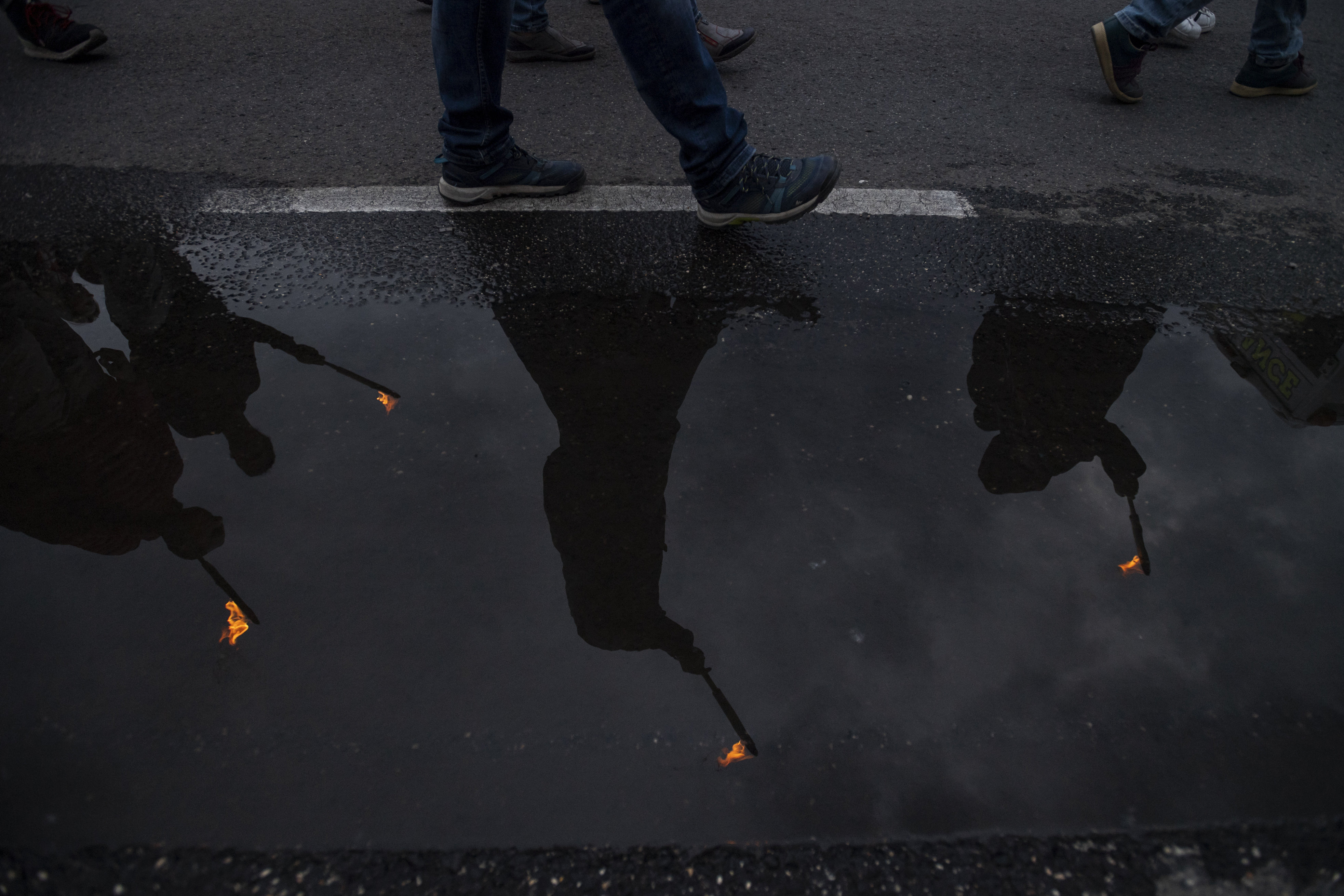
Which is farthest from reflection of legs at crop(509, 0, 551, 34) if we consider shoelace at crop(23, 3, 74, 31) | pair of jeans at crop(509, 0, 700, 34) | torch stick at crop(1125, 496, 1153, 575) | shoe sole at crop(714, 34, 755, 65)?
torch stick at crop(1125, 496, 1153, 575)

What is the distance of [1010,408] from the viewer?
2295 millimetres

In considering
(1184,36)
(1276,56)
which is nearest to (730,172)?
(1276,56)

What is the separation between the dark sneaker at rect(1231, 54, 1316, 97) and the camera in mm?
4113

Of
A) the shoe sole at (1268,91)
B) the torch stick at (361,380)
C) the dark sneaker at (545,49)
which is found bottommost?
the torch stick at (361,380)

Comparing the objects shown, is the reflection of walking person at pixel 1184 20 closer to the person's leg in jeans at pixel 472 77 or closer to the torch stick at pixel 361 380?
the person's leg in jeans at pixel 472 77

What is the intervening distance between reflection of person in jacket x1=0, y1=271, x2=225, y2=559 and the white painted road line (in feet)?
3.05

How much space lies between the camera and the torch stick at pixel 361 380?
2.37 m

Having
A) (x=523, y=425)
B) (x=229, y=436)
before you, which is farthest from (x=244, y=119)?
(x=523, y=425)

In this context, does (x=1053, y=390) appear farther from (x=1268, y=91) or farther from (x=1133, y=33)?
(x=1268, y=91)

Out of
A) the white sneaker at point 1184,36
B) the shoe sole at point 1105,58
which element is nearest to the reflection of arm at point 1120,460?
the shoe sole at point 1105,58

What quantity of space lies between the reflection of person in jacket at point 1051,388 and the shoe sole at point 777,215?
704 mm

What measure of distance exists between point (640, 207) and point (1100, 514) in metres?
2.03

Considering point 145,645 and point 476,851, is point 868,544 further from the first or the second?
point 145,645

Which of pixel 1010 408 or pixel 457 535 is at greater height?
pixel 1010 408
